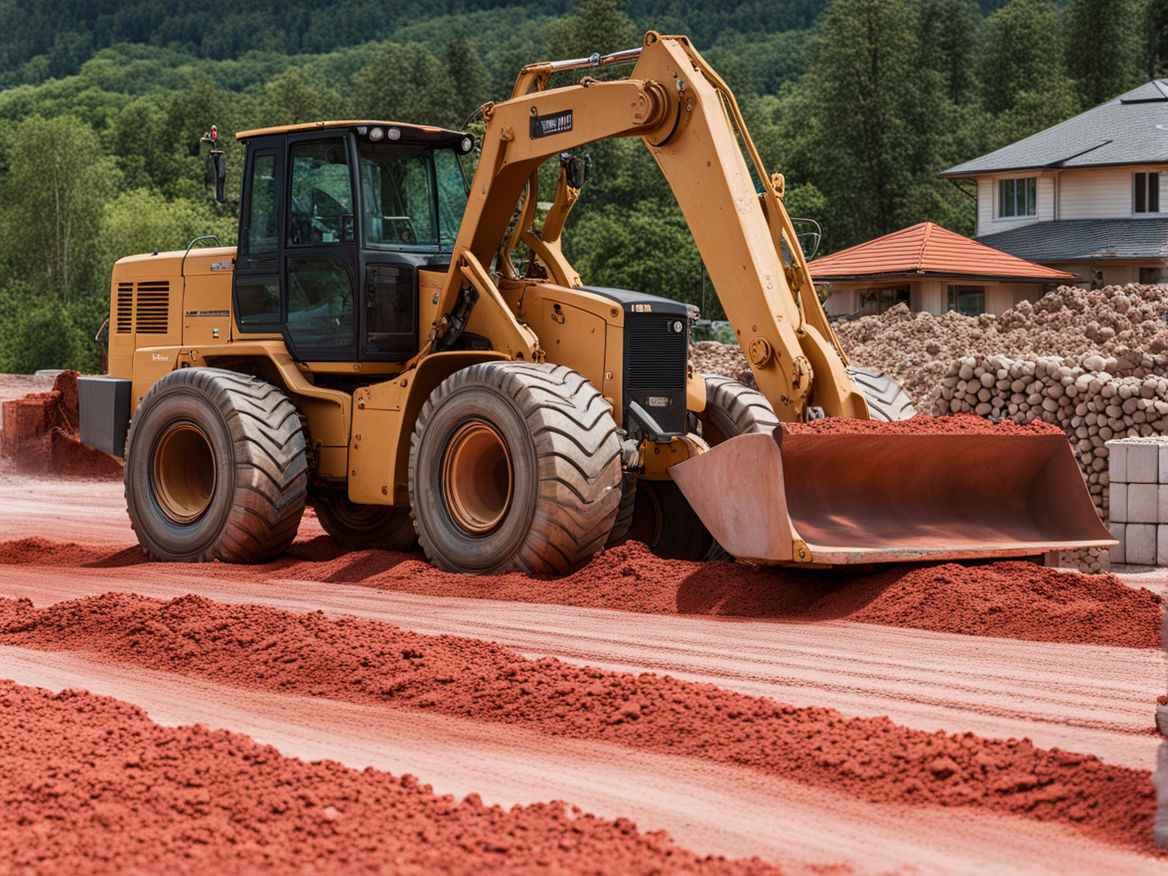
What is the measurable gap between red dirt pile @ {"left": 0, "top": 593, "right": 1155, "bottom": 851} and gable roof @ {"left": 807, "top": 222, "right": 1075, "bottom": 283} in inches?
1224

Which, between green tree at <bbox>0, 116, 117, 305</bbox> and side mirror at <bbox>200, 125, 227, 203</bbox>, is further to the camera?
green tree at <bbox>0, 116, 117, 305</bbox>

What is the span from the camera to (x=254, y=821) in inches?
168

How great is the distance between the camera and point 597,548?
362 inches

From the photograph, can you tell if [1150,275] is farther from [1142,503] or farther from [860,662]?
[860,662]

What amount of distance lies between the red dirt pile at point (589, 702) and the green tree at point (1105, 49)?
60.7 meters

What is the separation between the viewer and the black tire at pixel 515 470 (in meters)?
8.93

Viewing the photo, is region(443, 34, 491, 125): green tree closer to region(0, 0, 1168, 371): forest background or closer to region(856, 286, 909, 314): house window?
region(0, 0, 1168, 371): forest background

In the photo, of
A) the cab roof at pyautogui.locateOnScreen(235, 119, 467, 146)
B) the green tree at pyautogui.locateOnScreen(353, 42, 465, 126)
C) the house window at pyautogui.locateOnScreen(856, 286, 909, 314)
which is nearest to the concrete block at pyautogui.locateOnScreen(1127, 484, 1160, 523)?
the cab roof at pyautogui.locateOnScreen(235, 119, 467, 146)

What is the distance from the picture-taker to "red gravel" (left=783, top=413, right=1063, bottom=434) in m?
8.59

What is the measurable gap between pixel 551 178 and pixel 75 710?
48.2 meters

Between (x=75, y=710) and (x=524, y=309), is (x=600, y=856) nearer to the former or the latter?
(x=75, y=710)

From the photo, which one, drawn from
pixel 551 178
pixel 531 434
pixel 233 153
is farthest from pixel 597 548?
pixel 233 153

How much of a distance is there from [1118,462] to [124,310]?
8.73m

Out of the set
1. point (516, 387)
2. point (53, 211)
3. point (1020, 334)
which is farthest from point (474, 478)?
point (53, 211)
